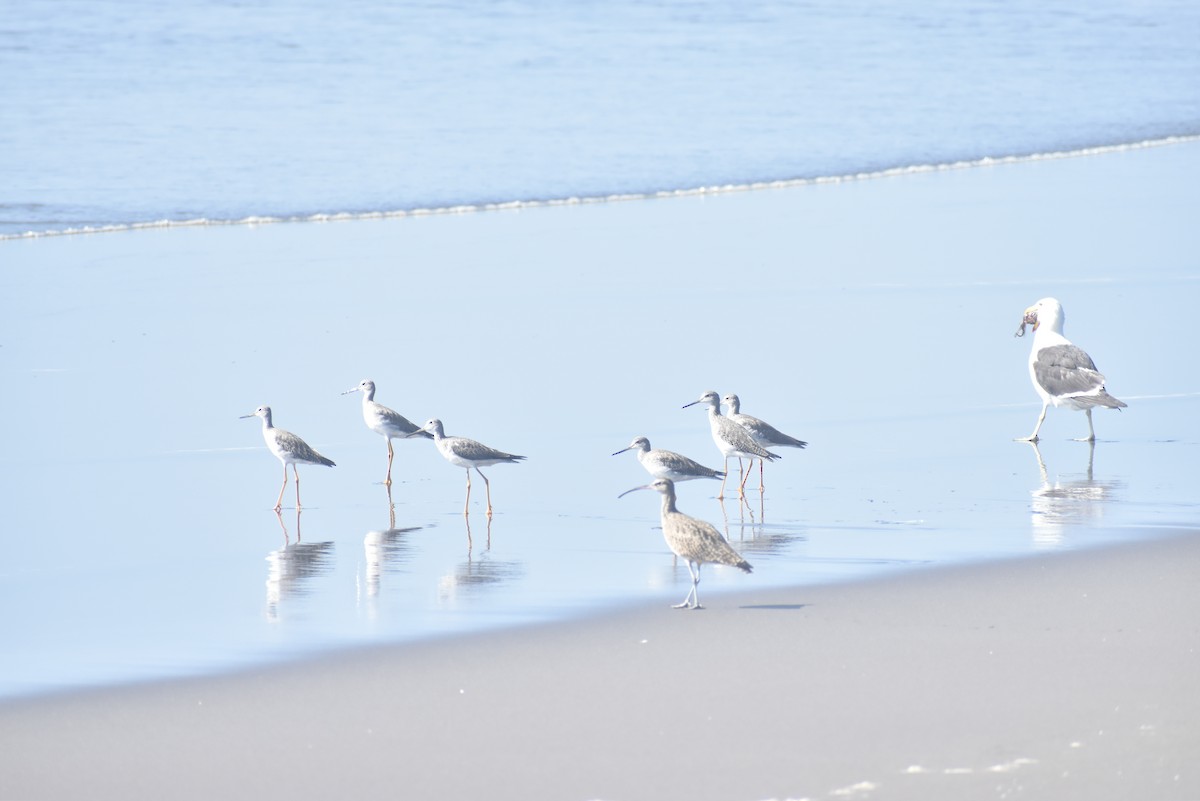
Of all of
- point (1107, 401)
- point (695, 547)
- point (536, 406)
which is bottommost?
point (695, 547)

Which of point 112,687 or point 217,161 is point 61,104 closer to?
point 217,161

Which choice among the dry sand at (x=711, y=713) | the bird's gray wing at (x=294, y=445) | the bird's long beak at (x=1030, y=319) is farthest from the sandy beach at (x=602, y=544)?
the bird's long beak at (x=1030, y=319)

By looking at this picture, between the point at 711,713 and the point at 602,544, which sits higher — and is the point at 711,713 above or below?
below

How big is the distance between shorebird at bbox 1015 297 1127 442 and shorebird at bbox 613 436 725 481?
2223 mm

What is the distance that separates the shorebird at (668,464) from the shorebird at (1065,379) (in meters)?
2.22

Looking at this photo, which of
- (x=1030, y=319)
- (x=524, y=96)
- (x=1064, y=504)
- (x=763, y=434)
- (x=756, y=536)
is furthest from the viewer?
(x=524, y=96)

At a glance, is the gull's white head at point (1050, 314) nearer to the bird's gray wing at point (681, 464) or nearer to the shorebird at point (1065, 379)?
the shorebird at point (1065, 379)

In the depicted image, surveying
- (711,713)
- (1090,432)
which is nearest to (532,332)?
(1090,432)

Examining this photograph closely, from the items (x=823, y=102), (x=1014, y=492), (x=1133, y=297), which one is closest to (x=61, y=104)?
(x=823, y=102)

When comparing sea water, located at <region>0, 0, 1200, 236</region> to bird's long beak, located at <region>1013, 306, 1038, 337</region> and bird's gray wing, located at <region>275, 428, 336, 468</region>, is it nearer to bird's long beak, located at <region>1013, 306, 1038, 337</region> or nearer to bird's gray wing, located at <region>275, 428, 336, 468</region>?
bird's long beak, located at <region>1013, 306, 1038, 337</region>

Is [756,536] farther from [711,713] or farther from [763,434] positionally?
[711,713]

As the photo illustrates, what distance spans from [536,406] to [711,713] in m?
5.78

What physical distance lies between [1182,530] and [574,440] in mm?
3837

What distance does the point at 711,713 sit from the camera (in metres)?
6.34
